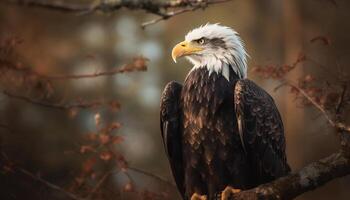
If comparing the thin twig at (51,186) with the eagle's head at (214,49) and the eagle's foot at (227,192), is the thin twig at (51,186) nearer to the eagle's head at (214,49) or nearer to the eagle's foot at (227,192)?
the eagle's foot at (227,192)

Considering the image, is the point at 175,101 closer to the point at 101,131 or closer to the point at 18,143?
the point at 101,131

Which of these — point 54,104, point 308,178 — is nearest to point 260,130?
point 308,178

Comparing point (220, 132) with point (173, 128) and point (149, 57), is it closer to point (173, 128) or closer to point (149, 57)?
point (173, 128)

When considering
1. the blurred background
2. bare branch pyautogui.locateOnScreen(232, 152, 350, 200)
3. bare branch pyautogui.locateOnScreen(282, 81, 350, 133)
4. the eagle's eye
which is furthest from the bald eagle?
the blurred background

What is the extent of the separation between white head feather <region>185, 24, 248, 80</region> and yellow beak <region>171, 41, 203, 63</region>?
6cm

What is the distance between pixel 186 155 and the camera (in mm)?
7246

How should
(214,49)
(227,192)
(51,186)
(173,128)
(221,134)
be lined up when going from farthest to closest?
(214,49), (173,128), (221,134), (227,192), (51,186)

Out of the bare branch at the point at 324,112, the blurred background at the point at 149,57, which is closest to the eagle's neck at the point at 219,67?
the bare branch at the point at 324,112

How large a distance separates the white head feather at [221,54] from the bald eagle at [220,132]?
12 mm

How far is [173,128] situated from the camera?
739cm

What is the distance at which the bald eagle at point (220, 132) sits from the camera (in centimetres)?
700

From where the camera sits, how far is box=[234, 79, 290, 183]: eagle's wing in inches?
274

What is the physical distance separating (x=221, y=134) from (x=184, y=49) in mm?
1213

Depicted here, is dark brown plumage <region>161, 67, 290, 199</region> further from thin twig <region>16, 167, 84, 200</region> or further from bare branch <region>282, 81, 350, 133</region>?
thin twig <region>16, 167, 84, 200</region>
